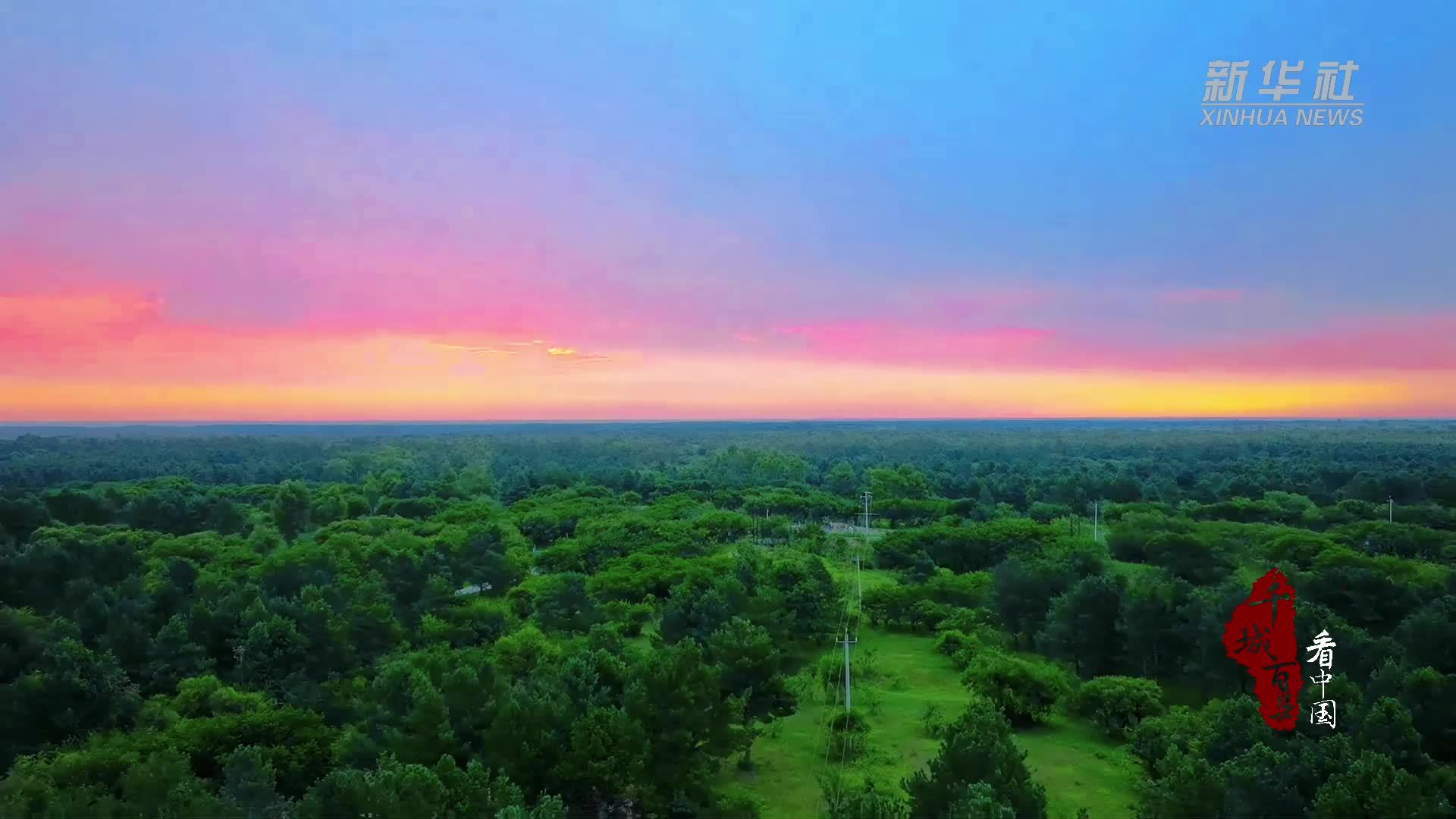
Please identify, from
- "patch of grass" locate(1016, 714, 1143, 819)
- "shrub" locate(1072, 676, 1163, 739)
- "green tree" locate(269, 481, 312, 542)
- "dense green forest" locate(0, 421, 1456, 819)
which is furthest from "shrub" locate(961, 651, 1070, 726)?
"green tree" locate(269, 481, 312, 542)

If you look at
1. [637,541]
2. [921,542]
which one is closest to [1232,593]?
[921,542]

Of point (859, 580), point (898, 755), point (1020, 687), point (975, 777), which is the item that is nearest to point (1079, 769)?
point (1020, 687)

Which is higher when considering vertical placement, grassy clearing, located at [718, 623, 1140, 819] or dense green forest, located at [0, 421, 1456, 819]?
dense green forest, located at [0, 421, 1456, 819]

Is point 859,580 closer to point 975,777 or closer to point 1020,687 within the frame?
point 1020,687

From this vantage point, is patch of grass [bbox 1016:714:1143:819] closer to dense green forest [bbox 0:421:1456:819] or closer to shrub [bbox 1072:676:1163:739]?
dense green forest [bbox 0:421:1456:819]

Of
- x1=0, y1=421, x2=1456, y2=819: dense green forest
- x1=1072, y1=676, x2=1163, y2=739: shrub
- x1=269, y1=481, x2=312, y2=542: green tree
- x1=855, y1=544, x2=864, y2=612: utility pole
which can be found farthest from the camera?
x1=269, y1=481, x2=312, y2=542: green tree

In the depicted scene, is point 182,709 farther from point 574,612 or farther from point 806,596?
point 806,596

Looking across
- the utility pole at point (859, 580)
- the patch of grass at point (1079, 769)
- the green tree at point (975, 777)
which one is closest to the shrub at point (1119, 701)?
the patch of grass at point (1079, 769)

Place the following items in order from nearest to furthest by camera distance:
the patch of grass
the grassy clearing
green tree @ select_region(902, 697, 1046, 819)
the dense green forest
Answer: green tree @ select_region(902, 697, 1046, 819) → the dense green forest → the patch of grass → the grassy clearing
